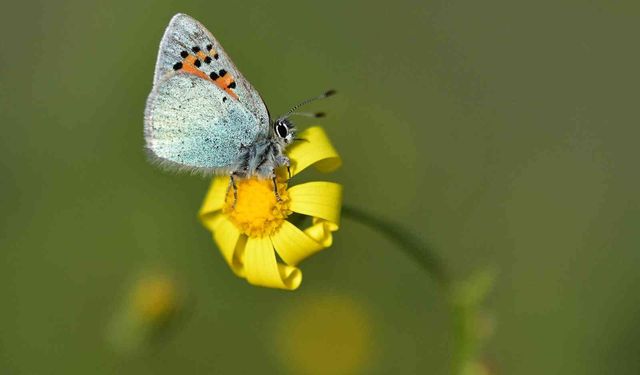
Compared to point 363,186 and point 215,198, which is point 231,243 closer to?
point 215,198

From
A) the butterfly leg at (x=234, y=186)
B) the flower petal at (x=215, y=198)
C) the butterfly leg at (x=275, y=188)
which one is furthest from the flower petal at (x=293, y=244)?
the flower petal at (x=215, y=198)

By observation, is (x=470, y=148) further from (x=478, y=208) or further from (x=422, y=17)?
(x=422, y=17)

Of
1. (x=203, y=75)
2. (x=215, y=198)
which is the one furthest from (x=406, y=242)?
(x=203, y=75)

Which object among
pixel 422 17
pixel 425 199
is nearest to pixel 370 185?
pixel 425 199

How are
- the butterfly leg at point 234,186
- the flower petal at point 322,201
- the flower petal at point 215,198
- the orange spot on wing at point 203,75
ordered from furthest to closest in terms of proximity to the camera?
1. the flower petal at point 215,198
2. the butterfly leg at point 234,186
3. the orange spot on wing at point 203,75
4. the flower petal at point 322,201

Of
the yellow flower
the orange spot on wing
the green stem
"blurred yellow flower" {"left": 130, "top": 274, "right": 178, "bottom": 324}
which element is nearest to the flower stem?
the green stem

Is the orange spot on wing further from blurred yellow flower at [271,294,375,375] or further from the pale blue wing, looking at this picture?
blurred yellow flower at [271,294,375,375]

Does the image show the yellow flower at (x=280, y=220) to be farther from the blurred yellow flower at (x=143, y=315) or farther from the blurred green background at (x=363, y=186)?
the blurred green background at (x=363, y=186)

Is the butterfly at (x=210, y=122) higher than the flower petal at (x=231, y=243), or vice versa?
the butterfly at (x=210, y=122)
